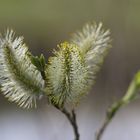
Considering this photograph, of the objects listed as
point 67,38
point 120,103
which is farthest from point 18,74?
point 67,38

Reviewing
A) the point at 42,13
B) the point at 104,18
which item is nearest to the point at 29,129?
the point at 104,18

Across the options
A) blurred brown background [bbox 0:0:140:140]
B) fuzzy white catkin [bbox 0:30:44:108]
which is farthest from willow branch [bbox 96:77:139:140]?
blurred brown background [bbox 0:0:140:140]

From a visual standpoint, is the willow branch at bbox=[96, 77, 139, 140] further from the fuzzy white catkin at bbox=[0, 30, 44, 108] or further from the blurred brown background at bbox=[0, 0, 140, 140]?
the blurred brown background at bbox=[0, 0, 140, 140]

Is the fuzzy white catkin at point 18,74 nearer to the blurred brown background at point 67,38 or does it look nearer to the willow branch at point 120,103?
the willow branch at point 120,103

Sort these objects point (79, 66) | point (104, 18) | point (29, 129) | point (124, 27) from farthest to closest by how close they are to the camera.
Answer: point (29, 129)
point (104, 18)
point (124, 27)
point (79, 66)

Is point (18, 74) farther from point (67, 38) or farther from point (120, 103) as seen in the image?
point (67, 38)

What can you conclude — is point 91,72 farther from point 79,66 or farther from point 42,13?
point 42,13

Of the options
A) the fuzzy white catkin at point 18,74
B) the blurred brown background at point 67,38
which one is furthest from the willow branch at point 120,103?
the blurred brown background at point 67,38

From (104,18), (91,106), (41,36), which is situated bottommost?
(91,106)
